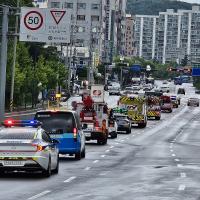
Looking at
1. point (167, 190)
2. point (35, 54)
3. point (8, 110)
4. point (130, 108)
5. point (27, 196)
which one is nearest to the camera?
point (27, 196)

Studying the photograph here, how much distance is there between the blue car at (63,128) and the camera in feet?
103

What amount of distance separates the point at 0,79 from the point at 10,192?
35.1 metres

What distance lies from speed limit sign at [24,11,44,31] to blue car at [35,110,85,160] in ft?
71.1

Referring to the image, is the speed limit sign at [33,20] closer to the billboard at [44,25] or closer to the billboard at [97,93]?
the billboard at [44,25]

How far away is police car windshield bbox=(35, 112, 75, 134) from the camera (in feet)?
Result: 103

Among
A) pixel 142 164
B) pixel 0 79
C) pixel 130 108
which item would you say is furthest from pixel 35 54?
pixel 142 164

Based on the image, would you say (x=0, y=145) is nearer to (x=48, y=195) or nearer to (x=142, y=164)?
(x=48, y=195)

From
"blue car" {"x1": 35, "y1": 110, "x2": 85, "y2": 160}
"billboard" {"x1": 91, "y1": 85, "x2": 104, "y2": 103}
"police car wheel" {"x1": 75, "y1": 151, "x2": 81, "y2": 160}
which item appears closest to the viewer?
"blue car" {"x1": 35, "y1": 110, "x2": 85, "y2": 160}

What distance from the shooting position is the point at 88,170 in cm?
2738

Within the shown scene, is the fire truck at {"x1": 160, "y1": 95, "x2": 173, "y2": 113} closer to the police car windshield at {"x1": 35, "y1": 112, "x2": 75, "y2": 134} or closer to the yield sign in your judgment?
the yield sign

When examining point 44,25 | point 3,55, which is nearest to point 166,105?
point 44,25

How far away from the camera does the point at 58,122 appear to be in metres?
31.5

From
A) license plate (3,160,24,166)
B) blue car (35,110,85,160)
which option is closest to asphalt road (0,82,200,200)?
license plate (3,160,24,166)

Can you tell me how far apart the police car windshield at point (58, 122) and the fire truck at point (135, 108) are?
1793 inches
